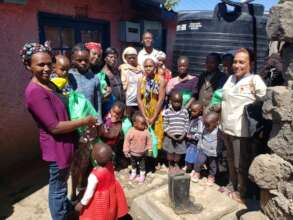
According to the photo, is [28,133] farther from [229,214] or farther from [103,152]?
[229,214]

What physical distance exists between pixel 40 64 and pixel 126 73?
1.81 m

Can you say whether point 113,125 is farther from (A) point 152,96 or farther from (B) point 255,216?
(B) point 255,216

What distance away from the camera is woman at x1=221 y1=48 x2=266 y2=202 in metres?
2.59

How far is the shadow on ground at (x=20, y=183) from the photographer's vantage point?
3195 mm

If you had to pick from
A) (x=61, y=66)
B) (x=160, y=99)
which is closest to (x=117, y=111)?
(x=160, y=99)

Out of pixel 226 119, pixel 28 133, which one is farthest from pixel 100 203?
pixel 28 133

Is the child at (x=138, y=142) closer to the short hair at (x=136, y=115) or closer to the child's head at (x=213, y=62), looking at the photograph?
the short hair at (x=136, y=115)

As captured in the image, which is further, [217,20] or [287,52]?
[217,20]

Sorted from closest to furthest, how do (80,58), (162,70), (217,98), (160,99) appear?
(80,58)
(217,98)
(160,99)
(162,70)

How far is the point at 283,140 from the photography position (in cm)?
181

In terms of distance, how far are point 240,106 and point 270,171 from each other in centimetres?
91

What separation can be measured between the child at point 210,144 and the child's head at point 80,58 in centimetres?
158

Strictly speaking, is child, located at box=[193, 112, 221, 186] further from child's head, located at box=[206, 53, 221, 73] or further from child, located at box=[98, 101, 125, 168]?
child, located at box=[98, 101, 125, 168]

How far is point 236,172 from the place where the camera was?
3.09m
